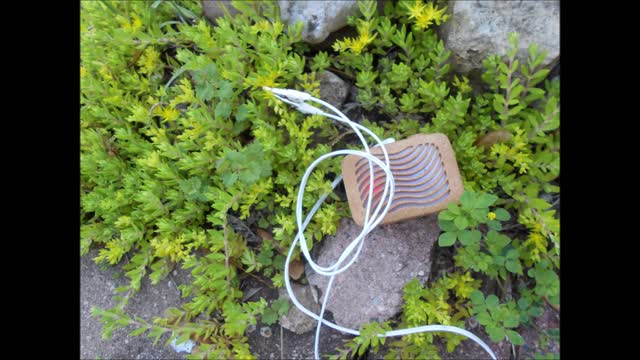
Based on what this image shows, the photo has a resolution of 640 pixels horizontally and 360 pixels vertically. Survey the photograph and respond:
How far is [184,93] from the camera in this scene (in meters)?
2.17

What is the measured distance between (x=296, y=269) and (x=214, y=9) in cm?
137

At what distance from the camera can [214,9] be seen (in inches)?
89.0

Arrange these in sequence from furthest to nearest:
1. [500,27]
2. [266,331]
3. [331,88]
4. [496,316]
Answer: [331,88], [266,331], [500,27], [496,316]

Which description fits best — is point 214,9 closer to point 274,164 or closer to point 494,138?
point 274,164

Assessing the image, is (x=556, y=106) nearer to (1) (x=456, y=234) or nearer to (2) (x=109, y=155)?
(1) (x=456, y=234)

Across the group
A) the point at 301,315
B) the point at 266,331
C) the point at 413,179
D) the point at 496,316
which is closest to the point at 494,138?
the point at 413,179

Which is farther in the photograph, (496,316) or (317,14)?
(317,14)

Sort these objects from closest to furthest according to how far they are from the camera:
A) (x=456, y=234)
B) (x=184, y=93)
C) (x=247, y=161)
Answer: (x=456, y=234)
(x=247, y=161)
(x=184, y=93)

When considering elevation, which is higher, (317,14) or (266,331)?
(317,14)

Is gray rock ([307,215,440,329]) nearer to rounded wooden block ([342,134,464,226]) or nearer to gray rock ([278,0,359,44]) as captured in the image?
rounded wooden block ([342,134,464,226])

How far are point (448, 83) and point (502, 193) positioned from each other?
22.7 inches

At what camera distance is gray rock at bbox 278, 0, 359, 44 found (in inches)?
80.0

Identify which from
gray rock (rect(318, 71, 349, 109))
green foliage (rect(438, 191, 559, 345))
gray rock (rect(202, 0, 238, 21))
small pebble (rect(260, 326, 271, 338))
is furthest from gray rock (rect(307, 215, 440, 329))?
gray rock (rect(202, 0, 238, 21))

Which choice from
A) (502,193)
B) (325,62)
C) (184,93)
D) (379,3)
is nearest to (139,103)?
(184,93)
